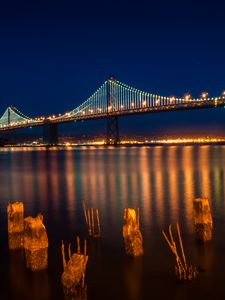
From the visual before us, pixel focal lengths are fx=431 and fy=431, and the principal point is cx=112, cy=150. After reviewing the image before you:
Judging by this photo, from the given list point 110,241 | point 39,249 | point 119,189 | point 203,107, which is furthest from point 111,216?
point 203,107

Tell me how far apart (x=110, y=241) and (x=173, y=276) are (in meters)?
2.01

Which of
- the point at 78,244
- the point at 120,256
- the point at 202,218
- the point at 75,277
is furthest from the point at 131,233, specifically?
the point at 75,277

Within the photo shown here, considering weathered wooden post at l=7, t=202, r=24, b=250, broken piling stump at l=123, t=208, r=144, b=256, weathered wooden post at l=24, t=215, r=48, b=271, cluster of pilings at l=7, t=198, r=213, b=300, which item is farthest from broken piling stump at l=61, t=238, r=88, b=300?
weathered wooden post at l=7, t=202, r=24, b=250

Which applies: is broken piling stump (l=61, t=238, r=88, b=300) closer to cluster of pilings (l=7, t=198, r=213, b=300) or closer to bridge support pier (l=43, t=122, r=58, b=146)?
cluster of pilings (l=7, t=198, r=213, b=300)

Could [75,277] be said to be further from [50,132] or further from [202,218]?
[50,132]

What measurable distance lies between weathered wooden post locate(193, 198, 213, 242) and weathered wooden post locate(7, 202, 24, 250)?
9.11 ft

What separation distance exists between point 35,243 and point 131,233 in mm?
1377

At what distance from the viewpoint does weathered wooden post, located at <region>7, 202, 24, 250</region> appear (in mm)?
6695

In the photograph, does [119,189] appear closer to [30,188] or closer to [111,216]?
[30,188]

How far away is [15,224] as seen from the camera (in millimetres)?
6750

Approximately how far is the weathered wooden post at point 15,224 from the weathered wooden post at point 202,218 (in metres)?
2.78

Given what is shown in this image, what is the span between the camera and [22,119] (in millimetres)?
101562

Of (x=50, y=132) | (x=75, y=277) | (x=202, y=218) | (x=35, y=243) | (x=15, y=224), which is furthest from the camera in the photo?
(x=50, y=132)

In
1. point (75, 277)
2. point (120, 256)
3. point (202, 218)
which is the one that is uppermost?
point (202, 218)
